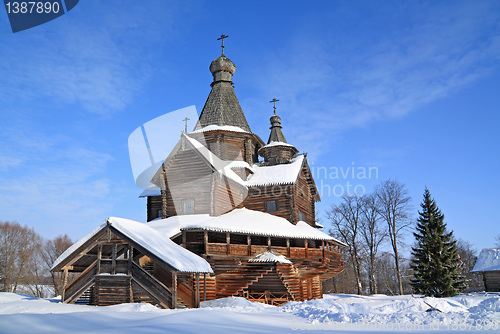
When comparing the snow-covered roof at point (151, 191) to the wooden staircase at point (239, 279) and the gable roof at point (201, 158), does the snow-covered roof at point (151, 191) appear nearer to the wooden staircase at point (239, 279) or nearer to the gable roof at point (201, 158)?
the gable roof at point (201, 158)

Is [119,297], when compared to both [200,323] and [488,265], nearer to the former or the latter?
[200,323]

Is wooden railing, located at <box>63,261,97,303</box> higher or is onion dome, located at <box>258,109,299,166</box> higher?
onion dome, located at <box>258,109,299,166</box>

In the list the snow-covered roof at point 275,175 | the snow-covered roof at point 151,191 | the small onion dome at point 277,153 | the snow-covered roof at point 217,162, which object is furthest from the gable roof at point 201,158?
Result: the small onion dome at point 277,153

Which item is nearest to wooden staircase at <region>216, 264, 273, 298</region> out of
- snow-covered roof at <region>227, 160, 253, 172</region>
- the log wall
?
snow-covered roof at <region>227, 160, 253, 172</region>

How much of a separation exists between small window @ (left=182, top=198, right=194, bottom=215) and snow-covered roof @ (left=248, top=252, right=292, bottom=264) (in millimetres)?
6368

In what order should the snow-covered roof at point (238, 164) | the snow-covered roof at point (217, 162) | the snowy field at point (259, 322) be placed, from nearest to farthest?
the snowy field at point (259, 322)
the snow-covered roof at point (217, 162)
the snow-covered roof at point (238, 164)

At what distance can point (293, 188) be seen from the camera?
28.0 metres

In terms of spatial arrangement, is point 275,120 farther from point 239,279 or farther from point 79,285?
point 79,285

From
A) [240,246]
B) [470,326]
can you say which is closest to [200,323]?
[470,326]

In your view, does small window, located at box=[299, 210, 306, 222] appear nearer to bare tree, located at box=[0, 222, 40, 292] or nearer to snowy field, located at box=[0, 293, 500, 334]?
snowy field, located at box=[0, 293, 500, 334]

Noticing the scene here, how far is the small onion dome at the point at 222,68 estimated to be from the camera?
34.7 meters

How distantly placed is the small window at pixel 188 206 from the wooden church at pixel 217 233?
7cm

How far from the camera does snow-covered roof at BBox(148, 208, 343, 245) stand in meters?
21.3

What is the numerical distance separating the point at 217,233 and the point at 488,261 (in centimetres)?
2629
